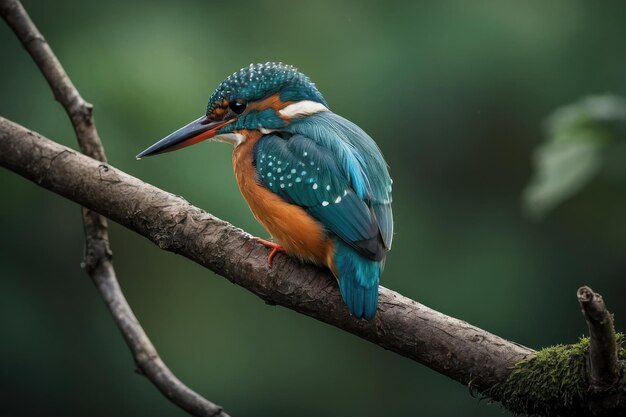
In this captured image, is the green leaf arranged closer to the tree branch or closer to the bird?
the bird

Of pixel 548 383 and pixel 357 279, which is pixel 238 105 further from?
pixel 548 383

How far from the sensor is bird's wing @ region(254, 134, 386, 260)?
7.05 ft

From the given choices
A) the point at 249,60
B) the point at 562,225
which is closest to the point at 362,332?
the point at 249,60

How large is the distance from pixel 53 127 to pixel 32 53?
1.59 m

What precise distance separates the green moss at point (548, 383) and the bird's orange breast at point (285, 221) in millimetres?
556

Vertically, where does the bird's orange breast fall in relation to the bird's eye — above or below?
below

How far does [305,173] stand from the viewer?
90.1 inches

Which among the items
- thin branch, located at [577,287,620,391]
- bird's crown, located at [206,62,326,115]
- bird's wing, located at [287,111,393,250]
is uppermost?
bird's crown, located at [206,62,326,115]

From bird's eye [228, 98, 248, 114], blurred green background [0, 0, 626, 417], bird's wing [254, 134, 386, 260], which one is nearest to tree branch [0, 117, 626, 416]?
bird's wing [254, 134, 386, 260]

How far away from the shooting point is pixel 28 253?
169 inches

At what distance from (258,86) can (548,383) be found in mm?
1220

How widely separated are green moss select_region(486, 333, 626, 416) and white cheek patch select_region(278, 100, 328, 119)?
102cm

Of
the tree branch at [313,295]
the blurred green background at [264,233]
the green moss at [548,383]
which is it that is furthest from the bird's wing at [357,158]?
the blurred green background at [264,233]

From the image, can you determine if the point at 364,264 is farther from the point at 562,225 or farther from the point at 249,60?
the point at 562,225
